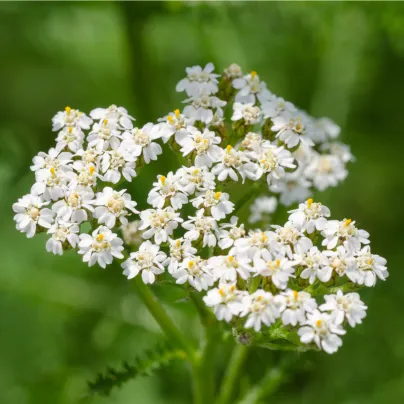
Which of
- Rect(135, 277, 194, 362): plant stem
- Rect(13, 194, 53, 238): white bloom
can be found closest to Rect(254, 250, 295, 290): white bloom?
Rect(135, 277, 194, 362): plant stem

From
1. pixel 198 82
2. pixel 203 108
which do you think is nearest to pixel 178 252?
pixel 203 108

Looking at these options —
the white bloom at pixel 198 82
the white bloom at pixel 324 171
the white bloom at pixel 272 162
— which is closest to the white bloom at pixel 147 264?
the white bloom at pixel 272 162

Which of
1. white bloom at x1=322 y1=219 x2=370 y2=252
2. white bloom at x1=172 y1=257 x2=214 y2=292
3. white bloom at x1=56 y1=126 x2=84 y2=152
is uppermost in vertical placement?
white bloom at x1=56 y1=126 x2=84 y2=152

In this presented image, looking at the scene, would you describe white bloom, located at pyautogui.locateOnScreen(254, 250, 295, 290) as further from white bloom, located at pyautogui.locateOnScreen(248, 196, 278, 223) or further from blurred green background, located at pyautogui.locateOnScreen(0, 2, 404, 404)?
blurred green background, located at pyautogui.locateOnScreen(0, 2, 404, 404)

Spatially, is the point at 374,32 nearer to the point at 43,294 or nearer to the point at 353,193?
the point at 353,193

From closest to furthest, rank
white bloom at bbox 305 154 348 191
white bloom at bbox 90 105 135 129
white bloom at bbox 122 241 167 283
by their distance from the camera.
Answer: white bloom at bbox 122 241 167 283 → white bloom at bbox 90 105 135 129 → white bloom at bbox 305 154 348 191

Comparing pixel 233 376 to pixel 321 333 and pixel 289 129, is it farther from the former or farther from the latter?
pixel 289 129
